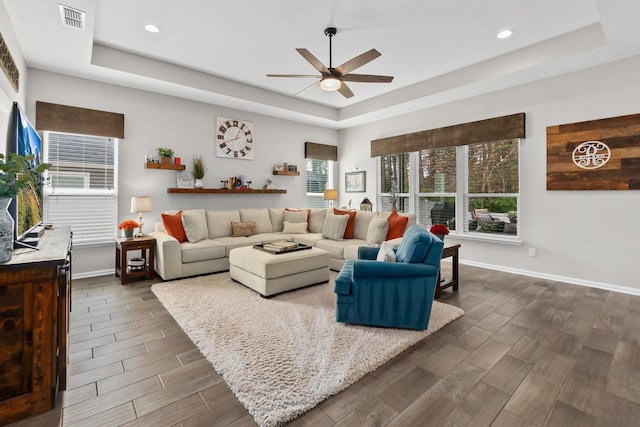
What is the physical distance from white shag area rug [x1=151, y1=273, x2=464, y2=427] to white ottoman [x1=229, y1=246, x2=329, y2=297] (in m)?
0.12

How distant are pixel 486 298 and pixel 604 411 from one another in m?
1.87

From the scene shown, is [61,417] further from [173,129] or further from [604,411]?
[173,129]

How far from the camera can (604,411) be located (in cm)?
170

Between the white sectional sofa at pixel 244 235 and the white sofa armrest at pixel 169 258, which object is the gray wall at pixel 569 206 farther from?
the white sofa armrest at pixel 169 258

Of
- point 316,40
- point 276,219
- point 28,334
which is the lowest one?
point 28,334

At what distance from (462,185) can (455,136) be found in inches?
33.5

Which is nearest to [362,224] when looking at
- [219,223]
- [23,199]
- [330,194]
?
[330,194]

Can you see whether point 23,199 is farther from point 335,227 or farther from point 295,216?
point 295,216

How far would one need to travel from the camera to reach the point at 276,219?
5750mm

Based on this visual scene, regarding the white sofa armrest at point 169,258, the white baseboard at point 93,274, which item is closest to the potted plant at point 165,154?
the white sofa armrest at point 169,258

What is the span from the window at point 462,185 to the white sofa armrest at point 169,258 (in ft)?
13.7

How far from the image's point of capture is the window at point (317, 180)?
7.05 m

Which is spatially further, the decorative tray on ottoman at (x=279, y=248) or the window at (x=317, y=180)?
the window at (x=317, y=180)

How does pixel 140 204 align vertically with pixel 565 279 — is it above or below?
above
